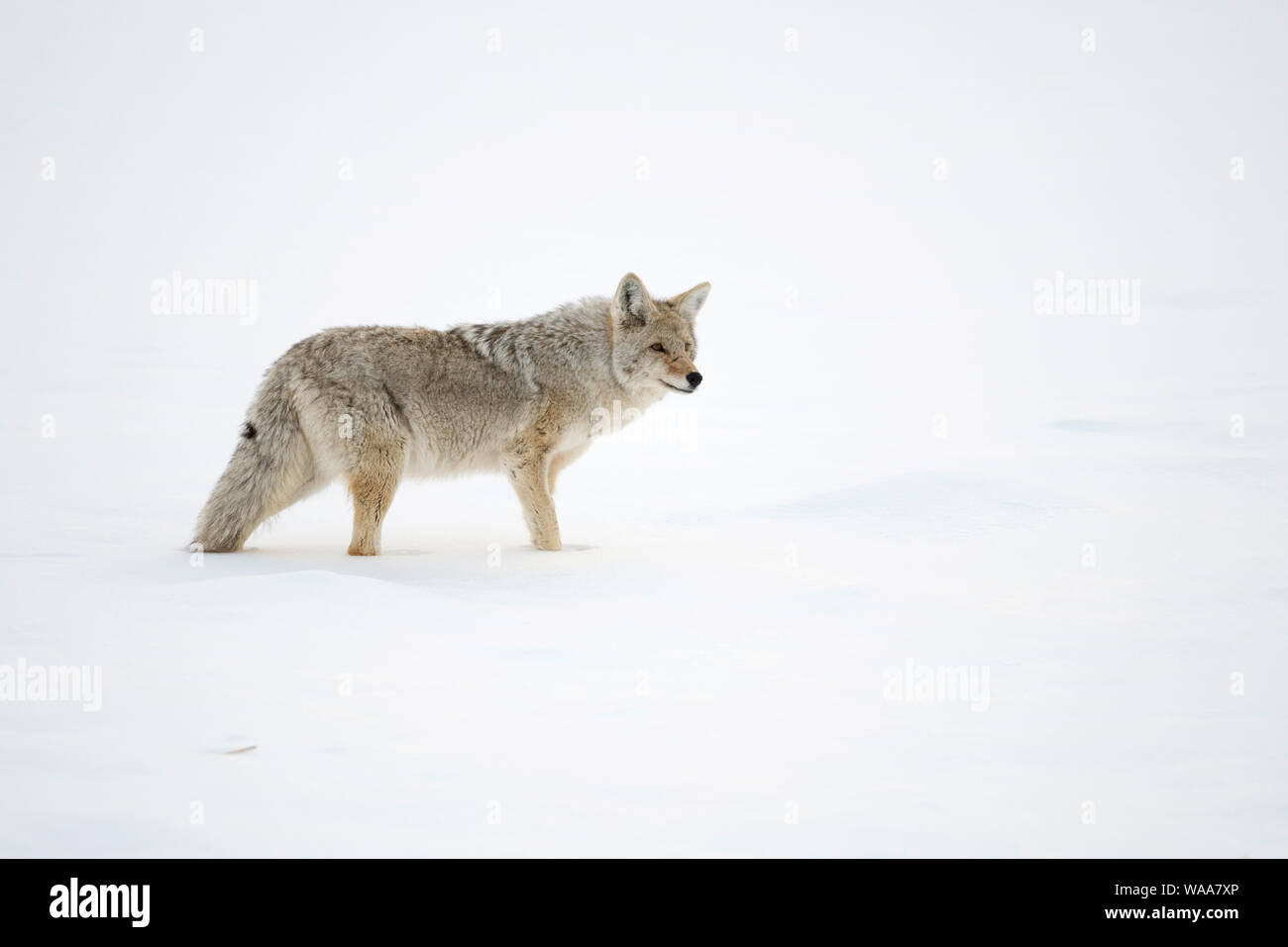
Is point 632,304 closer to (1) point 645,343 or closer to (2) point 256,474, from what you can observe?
(1) point 645,343

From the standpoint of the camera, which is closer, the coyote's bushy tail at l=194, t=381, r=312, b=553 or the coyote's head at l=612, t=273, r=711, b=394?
the coyote's bushy tail at l=194, t=381, r=312, b=553

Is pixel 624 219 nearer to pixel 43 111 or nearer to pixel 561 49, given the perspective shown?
pixel 43 111

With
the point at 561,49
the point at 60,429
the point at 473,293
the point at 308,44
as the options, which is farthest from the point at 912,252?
the point at 561,49

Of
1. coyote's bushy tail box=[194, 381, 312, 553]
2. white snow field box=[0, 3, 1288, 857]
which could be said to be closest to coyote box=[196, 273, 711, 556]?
coyote's bushy tail box=[194, 381, 312, 553]

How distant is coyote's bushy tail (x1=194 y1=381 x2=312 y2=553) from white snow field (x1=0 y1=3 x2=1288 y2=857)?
19.0 inches

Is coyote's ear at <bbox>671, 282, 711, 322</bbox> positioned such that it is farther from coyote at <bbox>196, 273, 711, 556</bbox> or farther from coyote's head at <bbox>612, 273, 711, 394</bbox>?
coyote's head at <bbox>612, 273, 711, 394</bbox>

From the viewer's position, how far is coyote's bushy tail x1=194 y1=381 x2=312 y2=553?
31.4ft

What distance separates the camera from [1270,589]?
8.92 m

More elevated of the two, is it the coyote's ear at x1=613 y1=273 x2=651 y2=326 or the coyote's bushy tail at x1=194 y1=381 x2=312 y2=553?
the coyote's ear at x1=613 y1=273 x2=651 y2=326

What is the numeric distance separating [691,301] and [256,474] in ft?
13.4

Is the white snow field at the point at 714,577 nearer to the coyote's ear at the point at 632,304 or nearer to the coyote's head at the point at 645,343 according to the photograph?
the coyote's head at the point at 645,343

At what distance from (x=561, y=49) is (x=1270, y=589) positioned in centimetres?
18430

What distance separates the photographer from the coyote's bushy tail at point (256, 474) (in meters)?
9.57

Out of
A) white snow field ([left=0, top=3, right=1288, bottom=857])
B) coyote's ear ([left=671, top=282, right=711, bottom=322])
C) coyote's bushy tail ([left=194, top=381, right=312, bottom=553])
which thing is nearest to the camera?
white snow field ([left=0, top=3, right=1288, bottom=857])
